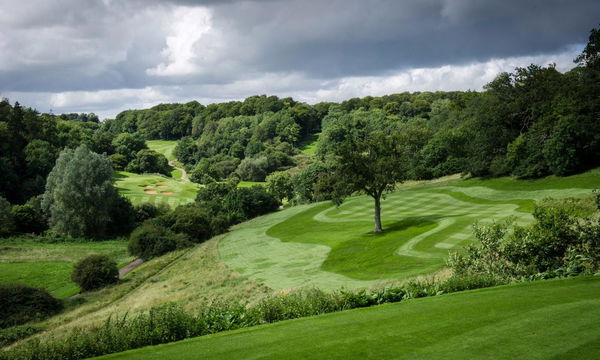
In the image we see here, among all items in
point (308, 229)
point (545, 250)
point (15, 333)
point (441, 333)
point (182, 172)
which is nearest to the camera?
point (441, 333)

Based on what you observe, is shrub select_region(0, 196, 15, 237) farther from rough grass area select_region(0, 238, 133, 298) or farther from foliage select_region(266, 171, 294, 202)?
foliage select_region(266, 171, 294, 202)

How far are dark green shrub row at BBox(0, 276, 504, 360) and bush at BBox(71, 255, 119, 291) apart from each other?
2481cm

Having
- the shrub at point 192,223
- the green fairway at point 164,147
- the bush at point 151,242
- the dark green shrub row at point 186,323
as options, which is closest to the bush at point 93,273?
the bush at point 151,242

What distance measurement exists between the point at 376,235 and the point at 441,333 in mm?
28489

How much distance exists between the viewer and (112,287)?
121 ft

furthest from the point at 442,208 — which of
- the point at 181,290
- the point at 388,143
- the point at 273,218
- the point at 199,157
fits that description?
the point at 199,157

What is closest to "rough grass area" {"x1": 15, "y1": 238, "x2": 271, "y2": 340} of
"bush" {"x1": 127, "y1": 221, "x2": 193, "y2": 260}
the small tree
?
"bush" {"x1": 127, "y1": 221, "x2": 193, "y2": 260}

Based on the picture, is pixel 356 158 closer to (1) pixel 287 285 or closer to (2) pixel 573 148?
(1) pixel 287 285

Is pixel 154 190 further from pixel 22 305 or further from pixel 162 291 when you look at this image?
pixel 22 305

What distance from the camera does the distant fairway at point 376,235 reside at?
28.3 m

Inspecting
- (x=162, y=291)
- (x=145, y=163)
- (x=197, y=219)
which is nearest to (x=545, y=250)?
(x=162, y=291)

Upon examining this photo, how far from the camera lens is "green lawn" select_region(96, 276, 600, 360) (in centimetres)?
854

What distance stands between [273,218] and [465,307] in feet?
176

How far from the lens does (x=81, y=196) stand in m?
62.8
